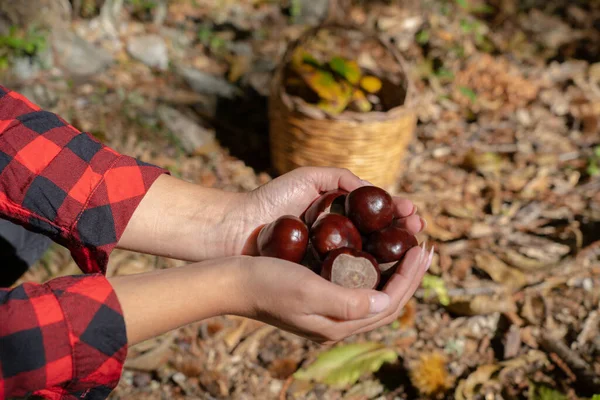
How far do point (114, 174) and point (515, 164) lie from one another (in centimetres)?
282

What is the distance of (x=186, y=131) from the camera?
148 inches

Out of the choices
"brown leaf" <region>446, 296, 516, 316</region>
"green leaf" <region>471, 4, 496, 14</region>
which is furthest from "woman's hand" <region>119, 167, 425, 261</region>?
"green leaf" <region>471, 4, 496, 14</region>

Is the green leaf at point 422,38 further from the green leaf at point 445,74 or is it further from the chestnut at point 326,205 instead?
the chestnut at point 326,205

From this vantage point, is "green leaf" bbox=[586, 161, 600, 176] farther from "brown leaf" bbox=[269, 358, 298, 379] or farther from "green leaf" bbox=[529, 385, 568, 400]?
"brown leaf" bbox=[269, 358, 298, 379]

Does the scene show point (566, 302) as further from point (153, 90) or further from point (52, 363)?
point (153, 90)

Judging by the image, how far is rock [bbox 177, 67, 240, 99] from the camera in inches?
169

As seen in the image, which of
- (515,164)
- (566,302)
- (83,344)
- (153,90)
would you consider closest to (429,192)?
(515,164)

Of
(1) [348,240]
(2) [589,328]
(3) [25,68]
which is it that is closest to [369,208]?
(1) [348,240]

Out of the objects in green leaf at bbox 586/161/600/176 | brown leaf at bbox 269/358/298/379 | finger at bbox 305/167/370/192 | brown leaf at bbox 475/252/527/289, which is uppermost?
green leaf at bbox 586/161/600/176

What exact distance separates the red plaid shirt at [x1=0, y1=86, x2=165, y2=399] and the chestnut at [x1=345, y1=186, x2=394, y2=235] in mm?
710

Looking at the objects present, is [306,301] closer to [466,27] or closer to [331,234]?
[331,234]

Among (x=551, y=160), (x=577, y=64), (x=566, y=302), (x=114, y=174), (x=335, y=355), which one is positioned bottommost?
(x=335, y=355)

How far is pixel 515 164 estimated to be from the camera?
149 inches

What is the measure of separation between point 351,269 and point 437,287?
1204 mm
